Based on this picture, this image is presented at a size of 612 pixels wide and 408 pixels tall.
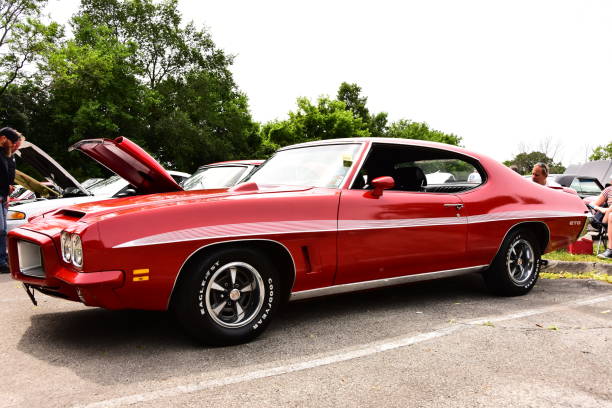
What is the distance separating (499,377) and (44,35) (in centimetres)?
3448

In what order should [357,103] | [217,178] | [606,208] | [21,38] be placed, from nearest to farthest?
[217,178]
[606,208]
[21,38]
[357,103]

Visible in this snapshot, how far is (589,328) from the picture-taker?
161 inches

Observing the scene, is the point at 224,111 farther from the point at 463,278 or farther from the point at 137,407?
the point at 137,407

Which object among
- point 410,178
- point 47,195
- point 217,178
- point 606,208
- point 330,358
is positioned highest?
point 410,178

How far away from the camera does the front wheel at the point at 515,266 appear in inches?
203

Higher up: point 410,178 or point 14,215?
point 410,178

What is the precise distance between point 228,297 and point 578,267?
17.3ft

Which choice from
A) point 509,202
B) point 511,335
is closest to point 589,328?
point 511,335

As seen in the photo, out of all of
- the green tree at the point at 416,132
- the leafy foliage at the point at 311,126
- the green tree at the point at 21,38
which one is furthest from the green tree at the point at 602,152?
the green tree at the point at 21,38

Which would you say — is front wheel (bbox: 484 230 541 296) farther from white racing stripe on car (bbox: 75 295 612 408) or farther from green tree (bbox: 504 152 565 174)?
green tree (bbox: 504 152 565 174)

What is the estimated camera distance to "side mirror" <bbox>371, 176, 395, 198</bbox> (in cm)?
410

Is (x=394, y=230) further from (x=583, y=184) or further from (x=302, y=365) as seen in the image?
(x=583, y=184)

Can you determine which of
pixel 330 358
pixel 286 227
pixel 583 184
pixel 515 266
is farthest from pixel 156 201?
pixel 583 184

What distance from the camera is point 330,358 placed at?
332 centimetres
